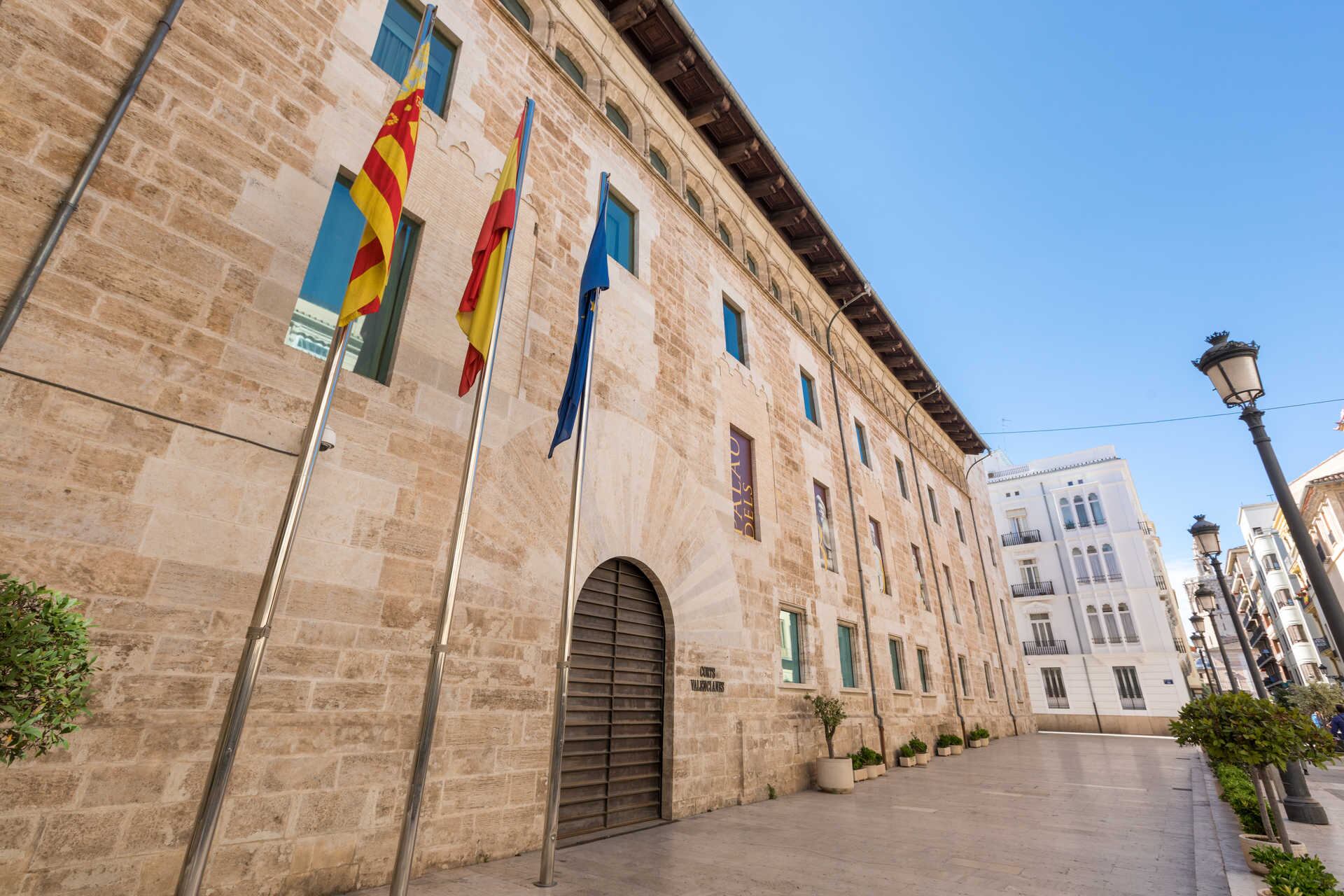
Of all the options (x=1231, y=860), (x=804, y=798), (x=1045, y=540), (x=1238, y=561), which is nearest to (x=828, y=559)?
(x=804, y=798)

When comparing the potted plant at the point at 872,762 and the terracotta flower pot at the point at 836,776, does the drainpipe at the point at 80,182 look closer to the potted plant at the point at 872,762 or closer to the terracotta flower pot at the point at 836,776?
the terracotta flower pot at the point at 836,776

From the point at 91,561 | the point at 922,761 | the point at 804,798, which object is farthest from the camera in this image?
the point at 922,761

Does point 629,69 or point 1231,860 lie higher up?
point 629,69

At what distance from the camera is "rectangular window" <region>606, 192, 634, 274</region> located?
8.83m

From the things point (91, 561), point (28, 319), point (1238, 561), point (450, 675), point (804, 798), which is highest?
point (1238, 561)

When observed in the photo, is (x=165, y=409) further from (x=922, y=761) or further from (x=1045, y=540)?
(x=1045, y=540)

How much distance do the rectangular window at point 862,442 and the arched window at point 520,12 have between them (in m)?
11.8

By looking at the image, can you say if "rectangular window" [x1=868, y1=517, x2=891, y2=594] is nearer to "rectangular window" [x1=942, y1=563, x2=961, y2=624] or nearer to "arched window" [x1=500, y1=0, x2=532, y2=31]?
"rectangular window" [x1=942, y1=563, x2=961, y2=624]

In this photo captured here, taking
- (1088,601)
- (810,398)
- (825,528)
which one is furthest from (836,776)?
(1088,601)

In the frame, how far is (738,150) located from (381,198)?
9782 millimetres

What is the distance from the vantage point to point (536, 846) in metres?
5.23

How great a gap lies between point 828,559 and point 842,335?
804 cm

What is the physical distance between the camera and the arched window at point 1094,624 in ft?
103

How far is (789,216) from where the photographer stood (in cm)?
1418
